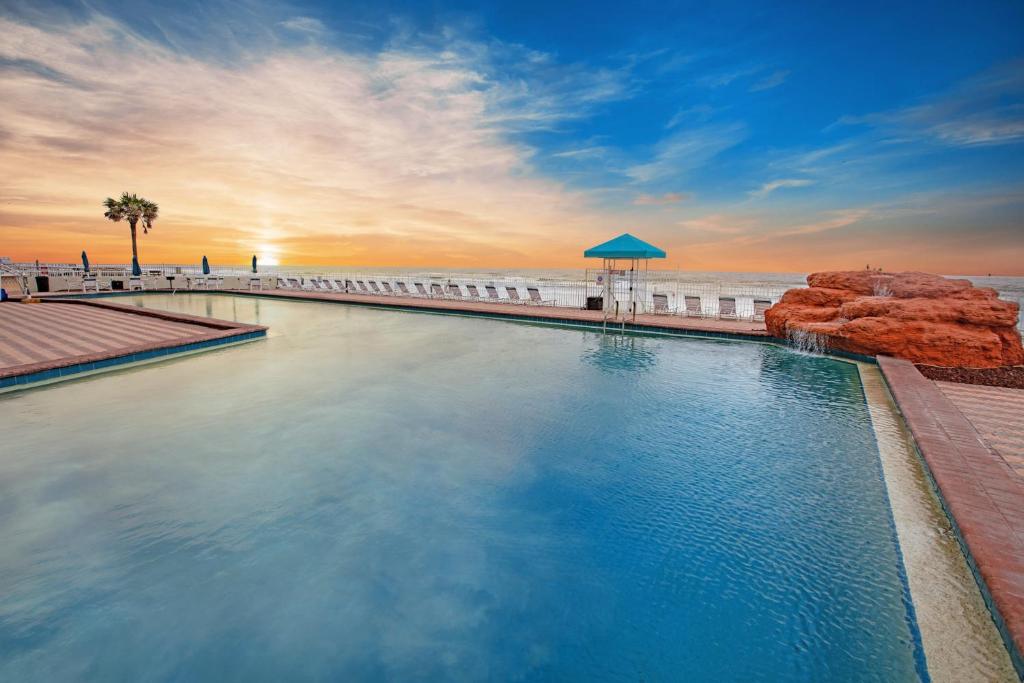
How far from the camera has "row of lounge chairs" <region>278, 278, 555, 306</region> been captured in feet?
61.2

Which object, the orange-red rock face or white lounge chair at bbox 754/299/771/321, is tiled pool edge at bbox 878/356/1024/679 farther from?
white lounge chair at bbox 754/299/771/321

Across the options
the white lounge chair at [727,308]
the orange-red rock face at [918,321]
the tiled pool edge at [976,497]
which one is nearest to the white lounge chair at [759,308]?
the white lounge chair at [727,308]

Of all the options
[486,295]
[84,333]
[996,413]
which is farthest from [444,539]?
[486,295]

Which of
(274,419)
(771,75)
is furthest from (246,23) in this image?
(771,75)

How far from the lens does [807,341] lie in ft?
31.3

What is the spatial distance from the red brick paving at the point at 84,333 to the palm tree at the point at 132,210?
17.5m

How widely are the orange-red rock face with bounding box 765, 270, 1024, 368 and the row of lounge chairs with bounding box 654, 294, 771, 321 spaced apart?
138 inches

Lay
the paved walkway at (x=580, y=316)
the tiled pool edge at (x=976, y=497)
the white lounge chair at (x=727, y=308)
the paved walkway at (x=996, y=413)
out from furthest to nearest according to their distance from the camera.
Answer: the white lounge chair at (x=727, y=308), the paved walkway at (x=580, y=316), the paved walkway at (x=996, y=413), the tiled pool edge at (x=976, y=497)

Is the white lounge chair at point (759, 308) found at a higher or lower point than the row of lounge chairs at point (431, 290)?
lower

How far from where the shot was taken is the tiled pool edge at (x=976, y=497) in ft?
6.66

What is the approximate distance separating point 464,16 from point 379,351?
1205cm

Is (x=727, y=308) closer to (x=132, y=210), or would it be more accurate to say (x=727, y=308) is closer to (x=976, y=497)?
(x=976, y=497)

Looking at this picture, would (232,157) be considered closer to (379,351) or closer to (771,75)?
(379,351)

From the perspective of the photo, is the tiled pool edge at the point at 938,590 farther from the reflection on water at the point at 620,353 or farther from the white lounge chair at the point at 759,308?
the white lounge chair at the point at 759,308
